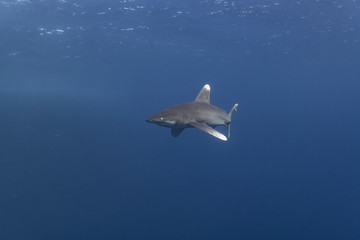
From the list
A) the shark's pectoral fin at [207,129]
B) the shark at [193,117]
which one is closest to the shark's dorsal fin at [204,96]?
the shark at [193,117]

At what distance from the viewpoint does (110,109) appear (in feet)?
231

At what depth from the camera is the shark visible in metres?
7.01

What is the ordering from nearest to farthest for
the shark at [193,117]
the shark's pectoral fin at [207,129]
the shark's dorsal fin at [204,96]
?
the shark at [193,117] → the shark's pectoral fin at [207,129] → the shark's dorsal fin at [204,96]

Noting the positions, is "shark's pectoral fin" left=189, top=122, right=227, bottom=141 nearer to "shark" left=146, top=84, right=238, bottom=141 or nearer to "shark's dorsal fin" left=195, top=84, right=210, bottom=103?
"shark" left=146, top=84, right=238, bottom=141

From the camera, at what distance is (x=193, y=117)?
817 cm

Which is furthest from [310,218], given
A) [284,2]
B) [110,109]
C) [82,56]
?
[110,109]

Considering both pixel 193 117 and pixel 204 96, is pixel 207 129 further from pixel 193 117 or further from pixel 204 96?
pixel 204 96

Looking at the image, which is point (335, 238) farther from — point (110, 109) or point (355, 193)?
point (110, 109)

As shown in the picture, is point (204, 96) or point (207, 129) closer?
point (207, 129)

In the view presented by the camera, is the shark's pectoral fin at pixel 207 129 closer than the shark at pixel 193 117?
No

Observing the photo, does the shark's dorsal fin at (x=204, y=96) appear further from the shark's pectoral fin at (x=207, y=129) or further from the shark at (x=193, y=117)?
the shark's pectoral fin at (x=207, y=129)

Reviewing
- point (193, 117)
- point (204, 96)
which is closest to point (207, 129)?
point (193, 117)

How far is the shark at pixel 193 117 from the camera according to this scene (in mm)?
7012

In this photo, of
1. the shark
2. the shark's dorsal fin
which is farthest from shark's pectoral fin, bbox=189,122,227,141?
the shark's dorsal fin
